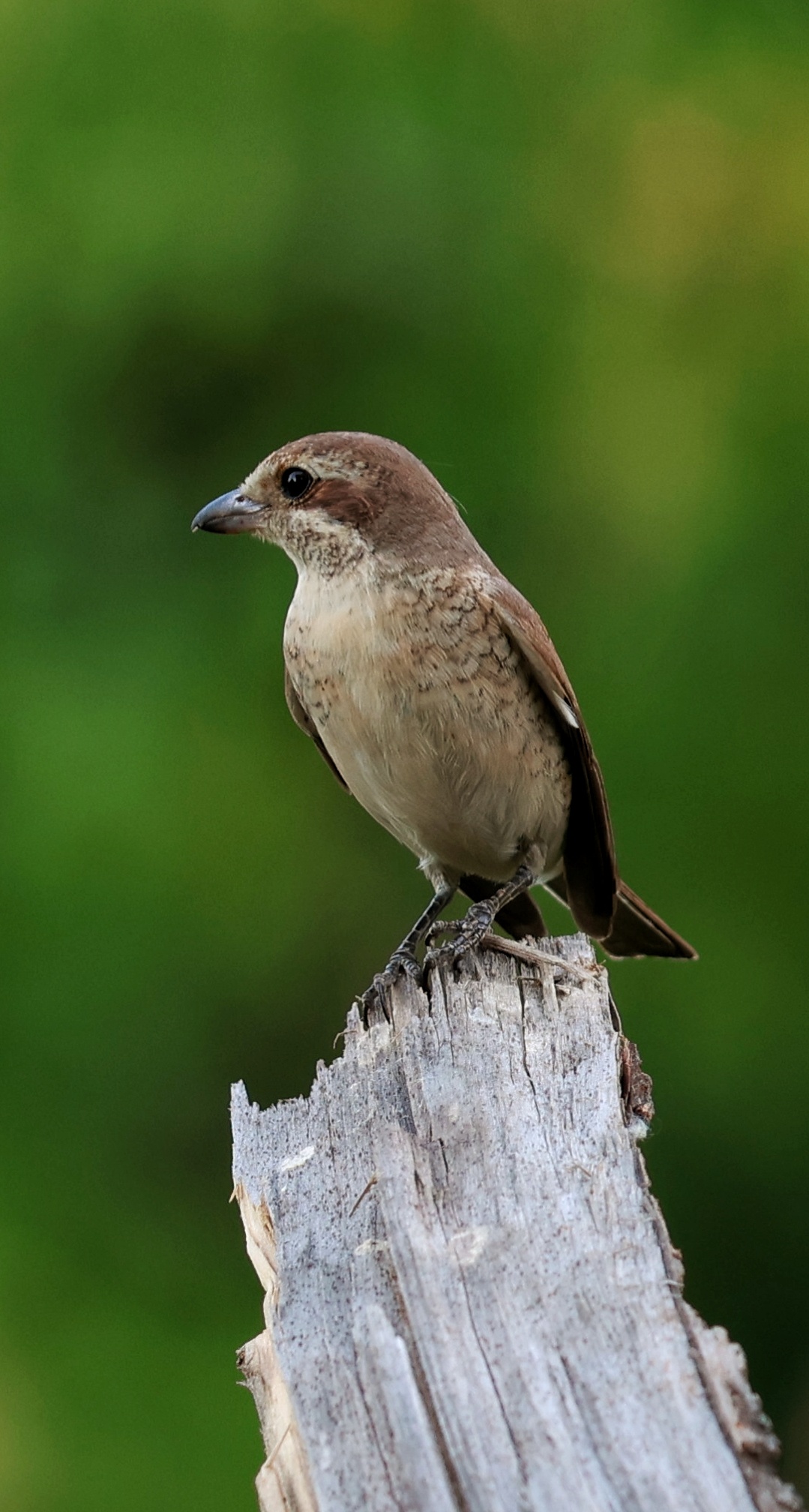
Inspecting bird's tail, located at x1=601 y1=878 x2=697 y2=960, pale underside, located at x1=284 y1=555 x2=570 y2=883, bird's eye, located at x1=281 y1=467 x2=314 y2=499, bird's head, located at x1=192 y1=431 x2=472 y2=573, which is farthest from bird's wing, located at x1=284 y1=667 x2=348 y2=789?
bird's tail, located at x1=601 y1=878 x2=697 y2=960

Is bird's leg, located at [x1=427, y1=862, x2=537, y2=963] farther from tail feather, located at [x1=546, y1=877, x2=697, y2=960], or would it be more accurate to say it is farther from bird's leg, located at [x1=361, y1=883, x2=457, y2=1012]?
tail feather, located at [x1=546, y1=877, x2=697, y2=960]

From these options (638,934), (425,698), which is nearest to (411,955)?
(425,698)

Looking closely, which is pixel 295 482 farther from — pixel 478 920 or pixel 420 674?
pixel 478 920

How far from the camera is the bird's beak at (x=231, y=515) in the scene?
4102 millimetres

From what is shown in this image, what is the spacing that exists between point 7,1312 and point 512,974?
3056mm

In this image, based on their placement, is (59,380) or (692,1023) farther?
(59,380)

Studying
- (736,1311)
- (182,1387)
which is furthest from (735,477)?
(182,1387)

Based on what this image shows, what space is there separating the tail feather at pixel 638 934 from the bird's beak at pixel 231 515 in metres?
1.44

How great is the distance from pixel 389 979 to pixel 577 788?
3.18 feet

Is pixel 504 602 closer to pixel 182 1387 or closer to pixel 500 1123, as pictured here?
pixel 500 1123

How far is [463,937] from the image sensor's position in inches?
144

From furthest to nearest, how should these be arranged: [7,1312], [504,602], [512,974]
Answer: [7,1312] → [504,602] → [512,974]

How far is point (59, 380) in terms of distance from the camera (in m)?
6.16

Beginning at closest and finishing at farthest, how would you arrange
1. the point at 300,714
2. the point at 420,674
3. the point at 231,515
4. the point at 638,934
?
the point at 420,674 → the point at 231,515 → the point at 300,714 → the point at 638,934
